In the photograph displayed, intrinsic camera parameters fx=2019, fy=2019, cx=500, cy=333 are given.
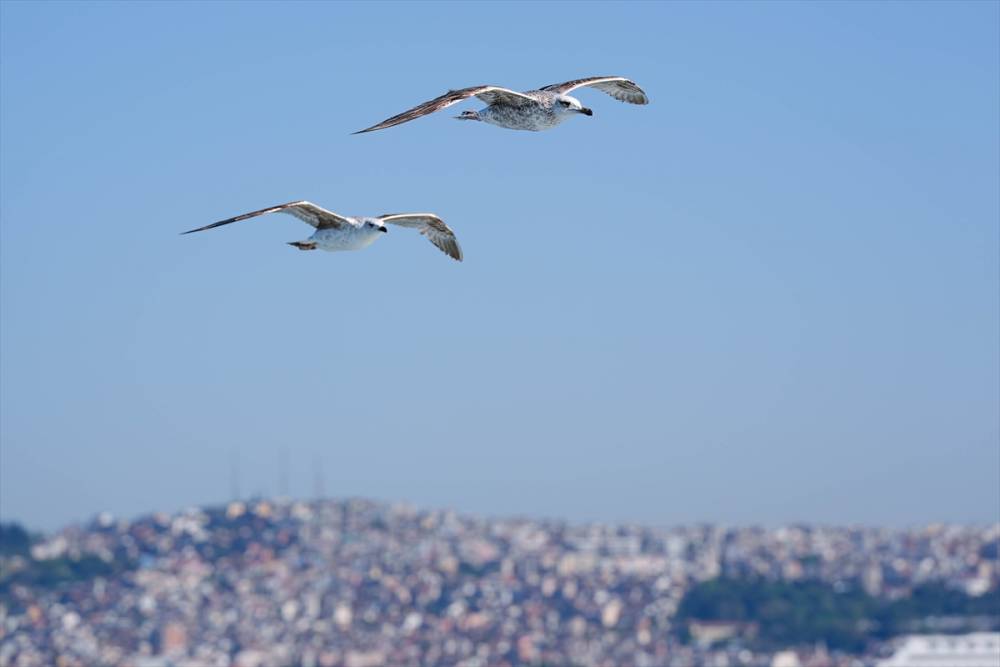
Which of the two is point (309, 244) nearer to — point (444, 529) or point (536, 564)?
point (536, 564)

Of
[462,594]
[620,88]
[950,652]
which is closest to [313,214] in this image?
[620,88]

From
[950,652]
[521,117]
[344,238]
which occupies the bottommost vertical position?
[344,238]

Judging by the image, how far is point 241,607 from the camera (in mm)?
112812

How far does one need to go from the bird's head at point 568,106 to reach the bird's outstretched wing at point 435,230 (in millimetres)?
1499

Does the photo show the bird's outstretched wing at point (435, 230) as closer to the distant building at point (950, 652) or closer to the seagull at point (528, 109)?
the seagull at point (528, 109)

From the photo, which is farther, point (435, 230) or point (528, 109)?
point (435, 230)

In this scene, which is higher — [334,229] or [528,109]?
[528,109]

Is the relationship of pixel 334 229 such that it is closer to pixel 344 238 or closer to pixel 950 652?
pixel 344 238

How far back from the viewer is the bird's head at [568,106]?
1564cm

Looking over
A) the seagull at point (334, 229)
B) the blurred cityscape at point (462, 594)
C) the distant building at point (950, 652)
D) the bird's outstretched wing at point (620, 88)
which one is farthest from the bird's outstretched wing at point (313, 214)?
the blurred cityscape at point (462, 594)

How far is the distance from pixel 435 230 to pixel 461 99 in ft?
7.54

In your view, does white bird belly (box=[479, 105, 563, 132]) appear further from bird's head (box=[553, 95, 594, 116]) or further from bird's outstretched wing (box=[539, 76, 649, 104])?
bird's outstretched wing (box=[539, 76, 649, 104])

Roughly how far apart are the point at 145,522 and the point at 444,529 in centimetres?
1964

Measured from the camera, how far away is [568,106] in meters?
15.6
